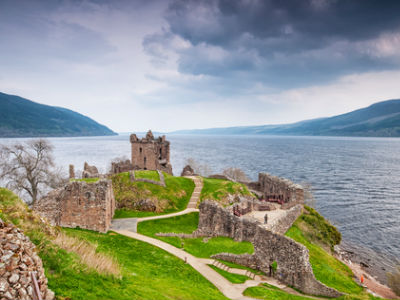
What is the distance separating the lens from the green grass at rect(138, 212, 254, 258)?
26484mm

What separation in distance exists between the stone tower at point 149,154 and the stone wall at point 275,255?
98.8ft

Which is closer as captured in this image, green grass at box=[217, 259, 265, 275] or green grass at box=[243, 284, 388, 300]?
green grass at box=[243, 284, 388, 300]

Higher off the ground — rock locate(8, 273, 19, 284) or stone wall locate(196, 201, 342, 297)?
rock locate(8, 273, 19, 284)

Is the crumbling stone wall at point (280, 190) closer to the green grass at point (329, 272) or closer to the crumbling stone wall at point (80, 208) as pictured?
the green grass at point (329, 272)

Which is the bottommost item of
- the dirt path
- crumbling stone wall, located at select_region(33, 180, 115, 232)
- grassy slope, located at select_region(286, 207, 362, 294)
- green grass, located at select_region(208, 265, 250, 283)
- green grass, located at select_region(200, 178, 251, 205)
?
grassy slope, located at select_region(286, 207, 362, 294)

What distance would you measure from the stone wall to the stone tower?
3013cm

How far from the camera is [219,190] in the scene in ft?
141

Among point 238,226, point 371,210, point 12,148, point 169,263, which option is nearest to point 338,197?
point 371,210

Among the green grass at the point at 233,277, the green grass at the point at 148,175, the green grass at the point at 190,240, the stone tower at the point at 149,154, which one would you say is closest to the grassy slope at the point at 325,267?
the green grass at the point at 233,277

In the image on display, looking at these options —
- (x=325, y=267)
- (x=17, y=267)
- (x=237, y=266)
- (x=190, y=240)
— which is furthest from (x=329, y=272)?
(x=17, y=267)

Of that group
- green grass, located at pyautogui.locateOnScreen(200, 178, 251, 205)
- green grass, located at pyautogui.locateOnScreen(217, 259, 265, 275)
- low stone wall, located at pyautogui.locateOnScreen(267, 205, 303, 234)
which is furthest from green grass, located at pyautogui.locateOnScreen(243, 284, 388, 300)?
green grass, located at pyautogui.locateOnScreen(200, 178, 251, 205)

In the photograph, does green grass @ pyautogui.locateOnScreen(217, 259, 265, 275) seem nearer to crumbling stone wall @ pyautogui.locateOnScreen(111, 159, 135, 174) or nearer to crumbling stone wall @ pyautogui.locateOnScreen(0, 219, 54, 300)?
crumbling stone wall @ pyautogui.locateOnScreen(0, 219, 54, 300)

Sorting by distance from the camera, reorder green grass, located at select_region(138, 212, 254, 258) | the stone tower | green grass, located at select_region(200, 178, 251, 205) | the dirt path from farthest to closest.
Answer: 1. the stone tower
2. green grass, located at select_region(200, 178, 251, 205)
3. the dirt path
4. green grass, located at select_region(138, 212, 254, 258)

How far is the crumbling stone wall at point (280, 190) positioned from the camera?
44.2 m
